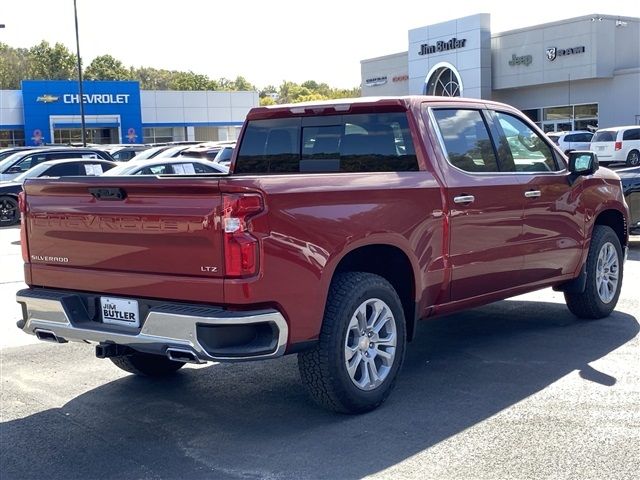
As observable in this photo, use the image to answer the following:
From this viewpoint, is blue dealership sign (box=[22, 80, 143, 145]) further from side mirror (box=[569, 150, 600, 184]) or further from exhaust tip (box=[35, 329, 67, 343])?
exhaust tip (box=[35, 329, 67, 343])

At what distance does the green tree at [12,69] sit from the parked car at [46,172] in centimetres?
9756

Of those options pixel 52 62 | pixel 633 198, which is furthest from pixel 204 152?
pixel 52 62

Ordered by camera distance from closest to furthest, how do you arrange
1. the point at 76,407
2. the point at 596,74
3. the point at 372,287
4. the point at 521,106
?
the point at 372,287 → the point at 76,407 → the point at 596,74 → the point at 521,106

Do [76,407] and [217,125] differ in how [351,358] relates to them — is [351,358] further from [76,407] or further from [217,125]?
[217,125]

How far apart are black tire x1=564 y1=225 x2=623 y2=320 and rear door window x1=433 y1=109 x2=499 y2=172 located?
1.69 meters

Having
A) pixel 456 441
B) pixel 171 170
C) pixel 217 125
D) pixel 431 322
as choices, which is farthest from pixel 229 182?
pixel 217 125

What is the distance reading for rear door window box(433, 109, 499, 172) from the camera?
6.27 meters

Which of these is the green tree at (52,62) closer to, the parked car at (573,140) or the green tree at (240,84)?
the green tree at (240,84)

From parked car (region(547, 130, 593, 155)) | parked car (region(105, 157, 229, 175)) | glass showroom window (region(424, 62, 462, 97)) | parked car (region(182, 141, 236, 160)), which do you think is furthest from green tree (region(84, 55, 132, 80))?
parked car (region(105, 157, 229, 175))

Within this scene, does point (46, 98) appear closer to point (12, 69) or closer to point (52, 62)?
point (52, 62)

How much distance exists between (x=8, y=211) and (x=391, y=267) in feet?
49.8

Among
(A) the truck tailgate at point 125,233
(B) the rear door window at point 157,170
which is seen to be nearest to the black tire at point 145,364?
(A) the truck tailgate at point 125,233

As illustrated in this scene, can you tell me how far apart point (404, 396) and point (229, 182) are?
6.82ft

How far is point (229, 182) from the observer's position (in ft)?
15.1
